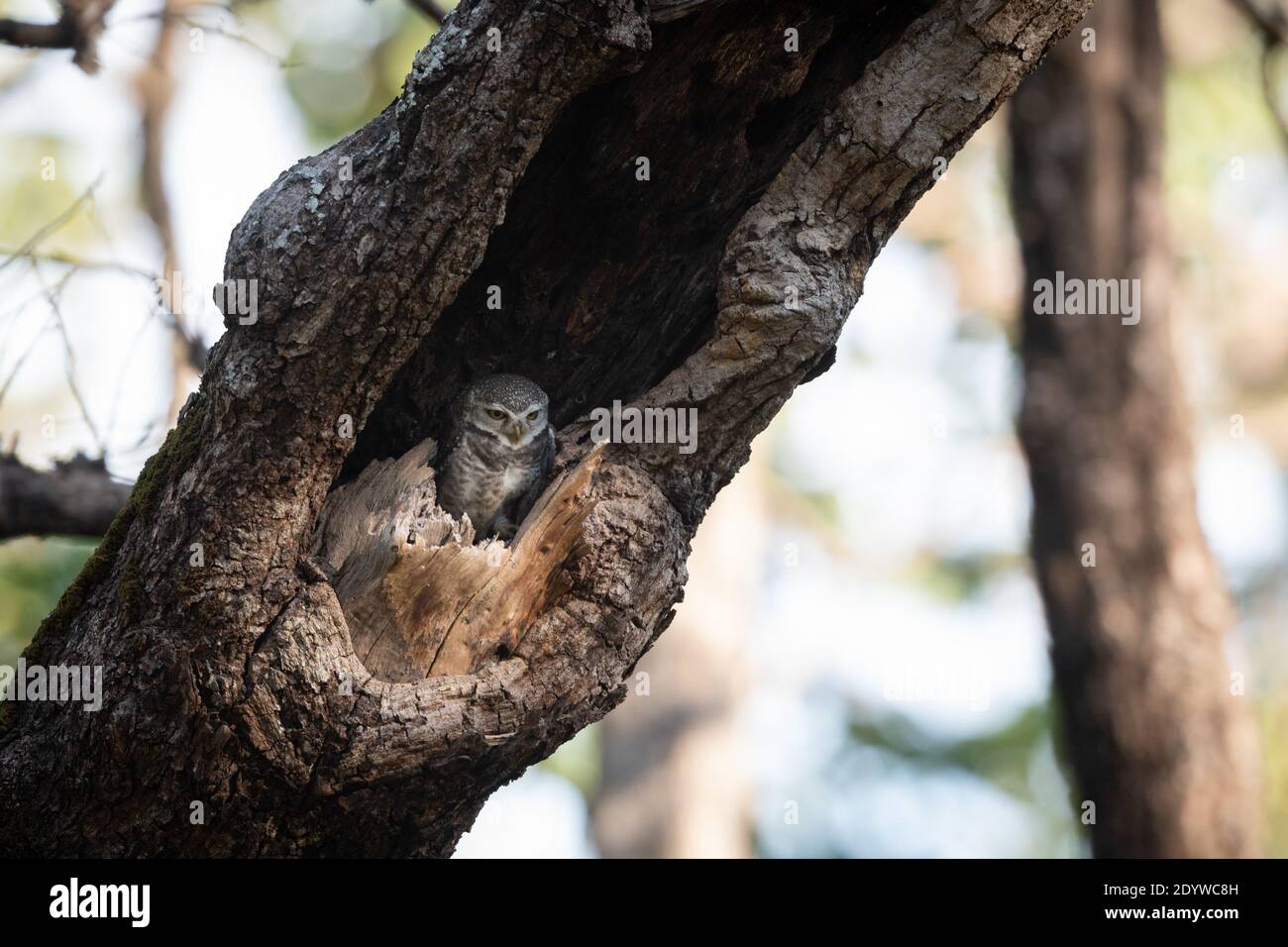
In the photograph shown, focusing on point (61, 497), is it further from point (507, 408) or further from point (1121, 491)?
point (1121, 491)

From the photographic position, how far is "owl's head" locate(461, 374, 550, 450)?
4.56m

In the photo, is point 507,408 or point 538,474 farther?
point 538,474

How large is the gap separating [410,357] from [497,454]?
4.10 feet

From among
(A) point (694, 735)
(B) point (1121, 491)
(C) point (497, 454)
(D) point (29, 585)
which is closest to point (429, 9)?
(C) point (497, 454)

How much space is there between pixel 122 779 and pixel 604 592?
148cm

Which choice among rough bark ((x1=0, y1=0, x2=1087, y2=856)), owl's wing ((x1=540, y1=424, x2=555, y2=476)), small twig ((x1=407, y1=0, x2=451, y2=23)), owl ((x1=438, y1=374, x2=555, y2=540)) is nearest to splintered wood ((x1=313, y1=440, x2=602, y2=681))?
rough bark ((x1=0, y1=0, x2=1087, y2=856))

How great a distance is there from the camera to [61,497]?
5.05 meters

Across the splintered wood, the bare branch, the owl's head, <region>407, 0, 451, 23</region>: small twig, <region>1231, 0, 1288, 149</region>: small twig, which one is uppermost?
<region>1231, 0, 1288, 149</region>: small twig

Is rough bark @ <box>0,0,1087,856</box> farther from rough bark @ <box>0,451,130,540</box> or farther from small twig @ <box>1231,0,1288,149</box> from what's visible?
small twig @ <box>1231,0,1288,149</box>

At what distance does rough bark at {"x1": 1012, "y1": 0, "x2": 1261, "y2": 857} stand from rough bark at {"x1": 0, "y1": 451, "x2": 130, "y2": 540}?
496 cm

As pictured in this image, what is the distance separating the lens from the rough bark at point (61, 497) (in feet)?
16.4

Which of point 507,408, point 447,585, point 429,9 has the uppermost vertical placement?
point 429,9

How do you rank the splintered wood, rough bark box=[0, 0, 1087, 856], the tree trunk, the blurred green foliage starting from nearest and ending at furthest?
rough bark box=[0, 0, 1087, 856], the splintered wood, the blurred green foliage, the tree trunk
